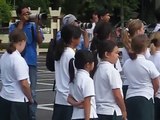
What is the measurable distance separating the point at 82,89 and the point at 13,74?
129cm

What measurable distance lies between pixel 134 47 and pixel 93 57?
3.16 feet

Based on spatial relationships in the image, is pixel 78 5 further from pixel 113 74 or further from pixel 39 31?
pixel 113 74

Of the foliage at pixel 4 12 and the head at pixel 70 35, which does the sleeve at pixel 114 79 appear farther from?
the foliage at pixel 4 12

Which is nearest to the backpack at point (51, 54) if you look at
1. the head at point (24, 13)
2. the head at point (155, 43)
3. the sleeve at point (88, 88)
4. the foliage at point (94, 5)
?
the sleeve at point (88, 88)

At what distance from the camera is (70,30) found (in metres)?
7.14

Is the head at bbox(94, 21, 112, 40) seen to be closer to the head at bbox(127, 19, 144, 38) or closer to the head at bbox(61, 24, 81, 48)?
the head at bbox(61, 24, 81, 48)

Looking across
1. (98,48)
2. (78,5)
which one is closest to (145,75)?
(98,48)

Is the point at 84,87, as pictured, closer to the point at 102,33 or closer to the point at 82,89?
the point at 82,89

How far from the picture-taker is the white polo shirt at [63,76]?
7230mm

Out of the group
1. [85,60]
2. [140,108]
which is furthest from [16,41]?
[140,108]

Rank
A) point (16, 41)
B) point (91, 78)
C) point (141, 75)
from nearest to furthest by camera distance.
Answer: point (91, 78), point (141, 75), point (16, 41)

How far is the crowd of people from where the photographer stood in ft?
21.1

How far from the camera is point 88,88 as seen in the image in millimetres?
6293

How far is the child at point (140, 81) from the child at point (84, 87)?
105 cm
